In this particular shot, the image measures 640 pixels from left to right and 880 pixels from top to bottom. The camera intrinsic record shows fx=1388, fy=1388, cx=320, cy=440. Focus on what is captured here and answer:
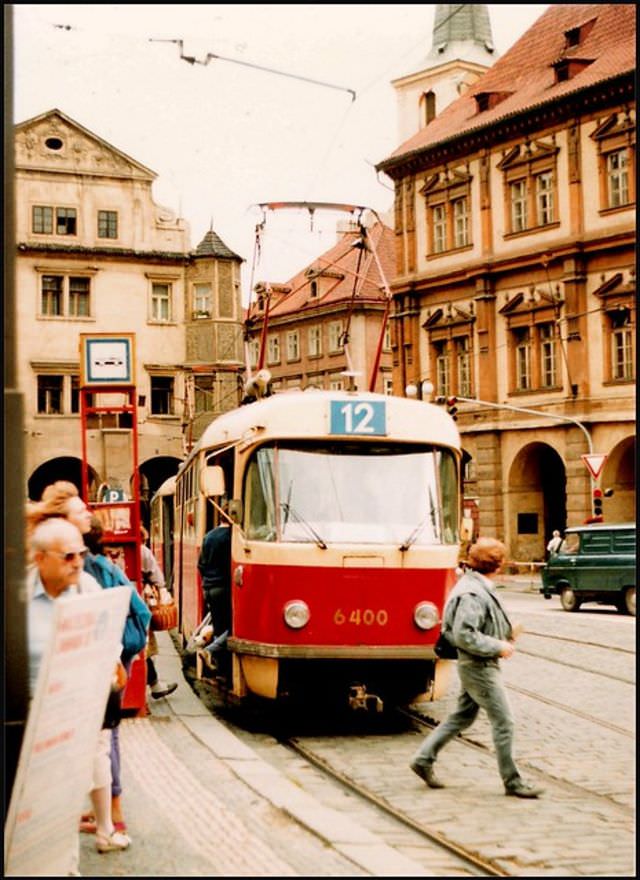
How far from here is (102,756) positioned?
23.1ft

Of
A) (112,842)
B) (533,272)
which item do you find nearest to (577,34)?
(533,272)

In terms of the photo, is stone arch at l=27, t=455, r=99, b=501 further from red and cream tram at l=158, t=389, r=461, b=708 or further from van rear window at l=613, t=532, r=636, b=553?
red and cream tram at l=158, t=389, r=461, b=708

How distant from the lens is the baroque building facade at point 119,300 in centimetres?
2544

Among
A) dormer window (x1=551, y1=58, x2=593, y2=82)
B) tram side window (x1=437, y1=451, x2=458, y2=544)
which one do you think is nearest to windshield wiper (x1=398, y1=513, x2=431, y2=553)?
tram side window (x1=437, y1=451, x2=458, y2=544)

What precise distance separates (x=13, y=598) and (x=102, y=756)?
174 cm

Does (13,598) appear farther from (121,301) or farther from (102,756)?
(121,301)

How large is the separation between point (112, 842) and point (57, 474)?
96.4ft

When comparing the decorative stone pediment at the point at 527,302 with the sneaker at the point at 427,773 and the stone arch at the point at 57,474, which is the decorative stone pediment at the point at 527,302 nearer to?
the stone arch at the point at 57,474

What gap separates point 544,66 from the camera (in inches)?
1618

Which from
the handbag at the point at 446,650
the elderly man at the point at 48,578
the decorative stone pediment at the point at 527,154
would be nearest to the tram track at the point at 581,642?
the handbag at the point at 446,650

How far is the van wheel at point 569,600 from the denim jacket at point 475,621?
62.4 feet

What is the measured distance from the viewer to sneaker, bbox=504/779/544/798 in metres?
8.95

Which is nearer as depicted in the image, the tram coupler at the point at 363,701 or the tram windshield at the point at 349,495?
the tram windshield at the point at 349,495

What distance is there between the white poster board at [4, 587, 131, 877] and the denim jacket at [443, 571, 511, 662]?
3.31 m
